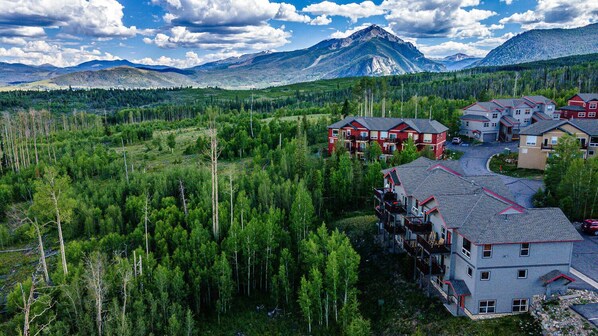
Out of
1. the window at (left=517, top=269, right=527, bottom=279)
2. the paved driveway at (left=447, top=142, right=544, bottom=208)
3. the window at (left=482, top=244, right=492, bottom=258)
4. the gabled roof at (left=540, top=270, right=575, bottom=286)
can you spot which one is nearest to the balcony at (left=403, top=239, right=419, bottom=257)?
the window at (left=482, top=244, right=492, bottom=258)

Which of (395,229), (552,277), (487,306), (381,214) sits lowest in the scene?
(487,306)

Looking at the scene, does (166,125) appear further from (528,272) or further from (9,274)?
(528,272)

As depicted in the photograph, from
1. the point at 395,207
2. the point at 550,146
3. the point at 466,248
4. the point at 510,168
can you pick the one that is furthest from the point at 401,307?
the point at 550,146

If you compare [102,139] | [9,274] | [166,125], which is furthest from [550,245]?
[166,125]

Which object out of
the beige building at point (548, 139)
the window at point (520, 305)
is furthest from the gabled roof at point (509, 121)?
the window at point (520, 305)

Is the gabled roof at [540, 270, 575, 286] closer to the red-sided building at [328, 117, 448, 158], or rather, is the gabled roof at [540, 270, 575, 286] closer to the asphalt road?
the asphalt road

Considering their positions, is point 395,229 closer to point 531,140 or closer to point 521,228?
point 521,228

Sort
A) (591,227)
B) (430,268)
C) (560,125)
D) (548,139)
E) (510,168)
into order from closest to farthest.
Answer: (430,268), (591,227), (560,125), (548,139), (510,168)

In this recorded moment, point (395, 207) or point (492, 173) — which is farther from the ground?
point (395, 207)
